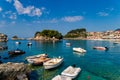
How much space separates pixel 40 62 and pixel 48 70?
6144 millimetres

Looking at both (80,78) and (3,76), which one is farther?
(80,78)

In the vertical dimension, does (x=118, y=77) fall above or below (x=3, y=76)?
below

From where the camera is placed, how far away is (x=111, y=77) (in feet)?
114

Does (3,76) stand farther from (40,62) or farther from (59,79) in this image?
(40,62)

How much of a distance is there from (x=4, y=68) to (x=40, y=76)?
31.3 feet

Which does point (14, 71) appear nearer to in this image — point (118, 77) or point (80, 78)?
point (80, 78)

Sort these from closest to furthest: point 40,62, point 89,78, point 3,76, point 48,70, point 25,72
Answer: point 3,76 → point 25,72 → point 89,78 → point 48,70 → point 40,62

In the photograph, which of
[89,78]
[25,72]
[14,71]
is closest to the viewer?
[14,71]

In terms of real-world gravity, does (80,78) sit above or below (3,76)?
below

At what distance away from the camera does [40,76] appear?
35.1 m

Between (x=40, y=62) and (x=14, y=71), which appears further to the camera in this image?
(x=40, y=62)

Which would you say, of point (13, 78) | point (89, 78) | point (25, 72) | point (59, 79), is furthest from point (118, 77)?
point (13, 78)

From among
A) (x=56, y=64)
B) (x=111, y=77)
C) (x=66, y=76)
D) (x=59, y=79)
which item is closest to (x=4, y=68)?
(x=59, y=79)

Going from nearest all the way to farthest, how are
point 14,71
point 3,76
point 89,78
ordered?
point 3,76 < point 14,71 < point 89,78
